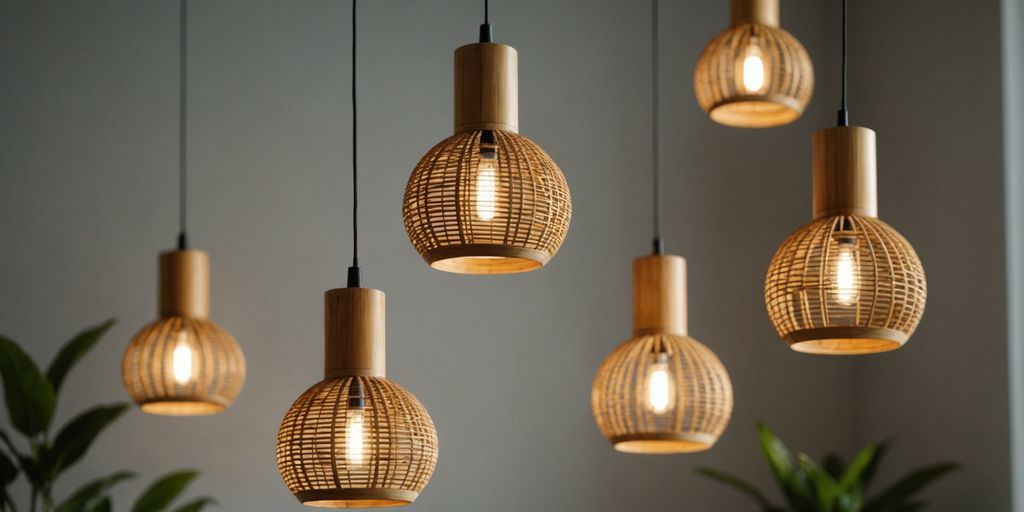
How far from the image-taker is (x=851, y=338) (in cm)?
223

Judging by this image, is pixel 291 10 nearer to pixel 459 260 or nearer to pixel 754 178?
pixel 754 178

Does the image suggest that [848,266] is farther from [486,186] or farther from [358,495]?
Result: [358,495]

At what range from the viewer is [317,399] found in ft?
7.34

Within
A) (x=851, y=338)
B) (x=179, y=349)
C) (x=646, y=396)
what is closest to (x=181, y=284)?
(x=179, y=349)

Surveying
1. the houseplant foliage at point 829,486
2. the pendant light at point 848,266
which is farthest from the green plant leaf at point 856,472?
the pendant light at point 848,266

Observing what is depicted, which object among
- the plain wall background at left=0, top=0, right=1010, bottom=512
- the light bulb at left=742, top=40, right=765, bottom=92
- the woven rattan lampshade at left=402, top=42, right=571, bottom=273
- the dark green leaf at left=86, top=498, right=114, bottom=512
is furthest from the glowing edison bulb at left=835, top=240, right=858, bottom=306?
the plain wall background at left=0, top=0, right=1010, bottom=512

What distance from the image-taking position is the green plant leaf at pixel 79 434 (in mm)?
4008

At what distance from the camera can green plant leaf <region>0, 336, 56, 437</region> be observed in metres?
3.85

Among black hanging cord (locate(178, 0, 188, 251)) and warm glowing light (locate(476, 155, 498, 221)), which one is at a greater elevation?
black hanging cord (locate(178, 0, 188, 251))

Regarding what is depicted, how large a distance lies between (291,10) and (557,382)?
1681 millimetres

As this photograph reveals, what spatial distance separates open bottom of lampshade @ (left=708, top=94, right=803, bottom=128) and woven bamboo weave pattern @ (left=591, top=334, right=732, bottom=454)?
0.48 meters

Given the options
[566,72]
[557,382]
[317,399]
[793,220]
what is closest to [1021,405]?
[793,220]

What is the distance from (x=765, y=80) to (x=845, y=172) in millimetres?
442

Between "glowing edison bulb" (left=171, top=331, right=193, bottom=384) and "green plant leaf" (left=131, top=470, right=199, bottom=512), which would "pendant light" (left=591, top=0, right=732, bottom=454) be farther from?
"green plant leaf" (left=131, top=470, right=199, bottom=512)
